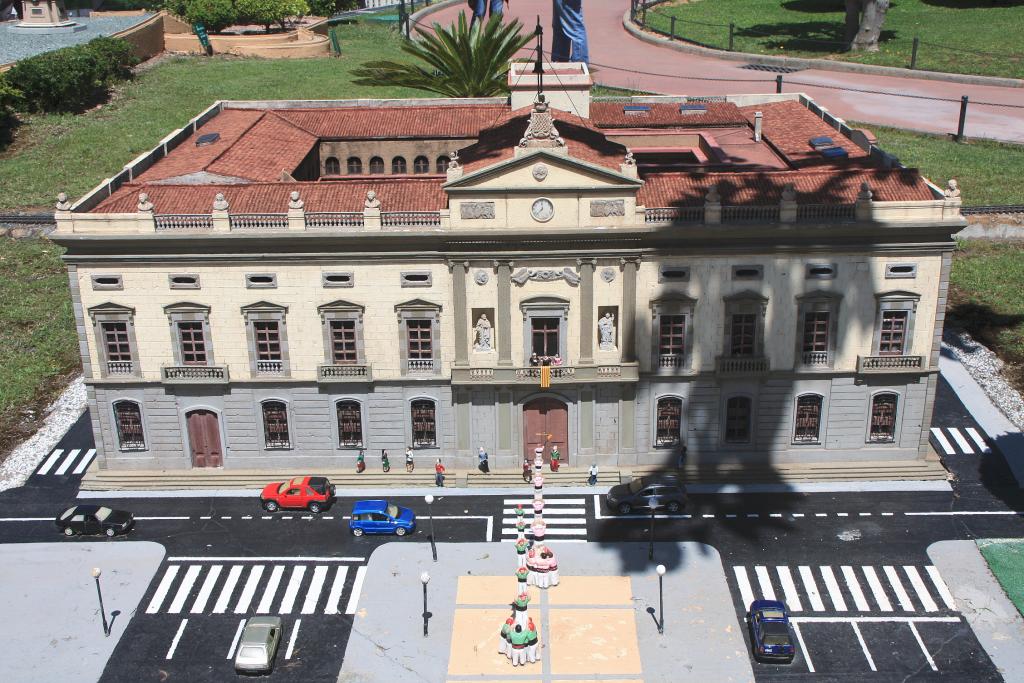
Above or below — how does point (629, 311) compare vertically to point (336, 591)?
above

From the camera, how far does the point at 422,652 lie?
47.2m

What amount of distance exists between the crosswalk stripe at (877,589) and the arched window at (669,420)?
11.9 m

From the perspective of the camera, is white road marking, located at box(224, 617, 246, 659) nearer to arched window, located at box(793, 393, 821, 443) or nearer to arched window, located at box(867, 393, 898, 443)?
arched window, located at box(793, 393, 821, 443)

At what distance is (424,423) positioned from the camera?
59.3 m

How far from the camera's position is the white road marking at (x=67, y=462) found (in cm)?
6153

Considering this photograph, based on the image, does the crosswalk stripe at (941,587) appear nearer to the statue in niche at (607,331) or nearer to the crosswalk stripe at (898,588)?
the crosswalk stripe at (898,588)

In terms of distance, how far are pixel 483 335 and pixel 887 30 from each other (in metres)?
86.6

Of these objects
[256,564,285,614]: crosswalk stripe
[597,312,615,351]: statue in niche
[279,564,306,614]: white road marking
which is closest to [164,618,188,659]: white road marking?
[256,564,285,614]: crosswalk stripe

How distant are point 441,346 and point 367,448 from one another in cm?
706

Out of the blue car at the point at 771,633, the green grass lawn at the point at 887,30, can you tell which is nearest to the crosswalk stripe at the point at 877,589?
the blue car at the point at 771,633

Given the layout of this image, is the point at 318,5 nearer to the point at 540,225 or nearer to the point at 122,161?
the point at 122,161

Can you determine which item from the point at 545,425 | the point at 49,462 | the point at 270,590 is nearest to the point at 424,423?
the point at 545,425

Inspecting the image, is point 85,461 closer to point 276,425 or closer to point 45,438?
point 45,438

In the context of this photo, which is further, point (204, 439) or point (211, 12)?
point (211, 12)
